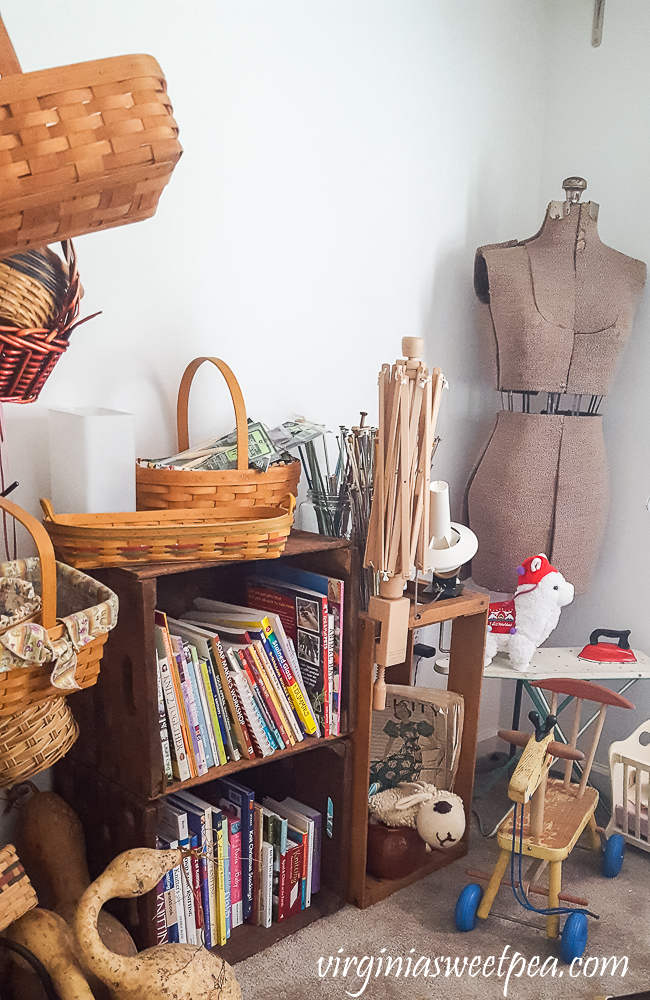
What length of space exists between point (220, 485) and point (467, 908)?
3.52 feet

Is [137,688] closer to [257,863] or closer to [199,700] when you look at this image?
[199,700]

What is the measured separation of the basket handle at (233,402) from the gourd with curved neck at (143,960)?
748 mm

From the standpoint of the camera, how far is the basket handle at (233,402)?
1.57m

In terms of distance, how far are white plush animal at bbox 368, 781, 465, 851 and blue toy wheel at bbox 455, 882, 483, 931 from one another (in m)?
0.14

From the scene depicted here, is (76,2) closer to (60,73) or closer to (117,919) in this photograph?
(60,73)

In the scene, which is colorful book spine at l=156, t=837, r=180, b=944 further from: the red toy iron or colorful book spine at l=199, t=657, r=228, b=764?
the red toy iron

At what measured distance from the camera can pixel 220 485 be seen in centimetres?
155

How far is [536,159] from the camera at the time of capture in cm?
260

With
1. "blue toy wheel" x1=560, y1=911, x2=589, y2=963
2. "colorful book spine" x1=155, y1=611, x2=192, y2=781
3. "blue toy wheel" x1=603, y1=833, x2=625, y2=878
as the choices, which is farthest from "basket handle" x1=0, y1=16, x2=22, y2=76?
"blue toy wheel" x1=603, y1=833, x2=625, y2=878

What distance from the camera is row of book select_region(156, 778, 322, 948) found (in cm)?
158

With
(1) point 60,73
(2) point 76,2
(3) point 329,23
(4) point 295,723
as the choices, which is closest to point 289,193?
(3) point 329,23

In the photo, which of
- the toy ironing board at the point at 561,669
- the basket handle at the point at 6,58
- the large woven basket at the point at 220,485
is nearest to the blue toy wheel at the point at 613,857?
the toy ironing board at the point at 561,669

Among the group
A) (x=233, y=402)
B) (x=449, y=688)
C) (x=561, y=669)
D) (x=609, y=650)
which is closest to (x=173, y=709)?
(x=233, y=402)

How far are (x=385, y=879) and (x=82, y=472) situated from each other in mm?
1193
